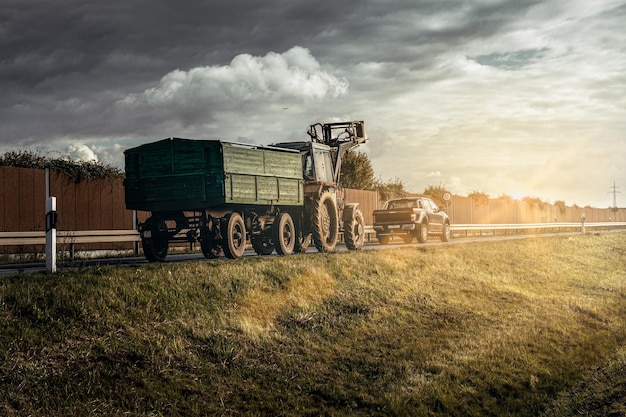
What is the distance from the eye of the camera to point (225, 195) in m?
14.7

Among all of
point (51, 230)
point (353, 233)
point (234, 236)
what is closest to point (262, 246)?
point (234, 236)

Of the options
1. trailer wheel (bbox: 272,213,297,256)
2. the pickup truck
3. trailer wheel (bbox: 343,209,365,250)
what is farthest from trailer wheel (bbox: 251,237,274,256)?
the pickup truck

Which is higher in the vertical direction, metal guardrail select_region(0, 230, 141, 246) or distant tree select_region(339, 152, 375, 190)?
distant tree select_region(339, 152, 375, 190)

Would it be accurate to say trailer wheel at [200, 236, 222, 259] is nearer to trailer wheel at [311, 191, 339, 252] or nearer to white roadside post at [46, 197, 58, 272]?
trailer wheel at [311, 191, 339, 252]

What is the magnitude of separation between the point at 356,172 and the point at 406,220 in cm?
1993

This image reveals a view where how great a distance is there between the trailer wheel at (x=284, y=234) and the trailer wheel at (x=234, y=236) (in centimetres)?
114

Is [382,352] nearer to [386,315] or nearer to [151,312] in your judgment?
[386,315]

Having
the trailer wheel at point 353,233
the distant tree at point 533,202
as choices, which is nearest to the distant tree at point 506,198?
the distant tree at point 533,202

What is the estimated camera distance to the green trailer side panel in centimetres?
1487

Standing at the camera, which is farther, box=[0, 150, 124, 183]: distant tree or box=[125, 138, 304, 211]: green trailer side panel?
box=[0, 150, 124, 183]: distant tree

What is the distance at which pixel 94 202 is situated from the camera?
2225cm

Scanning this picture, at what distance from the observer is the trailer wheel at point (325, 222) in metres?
18.5

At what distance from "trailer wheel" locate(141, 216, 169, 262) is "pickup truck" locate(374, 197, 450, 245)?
41.6ft

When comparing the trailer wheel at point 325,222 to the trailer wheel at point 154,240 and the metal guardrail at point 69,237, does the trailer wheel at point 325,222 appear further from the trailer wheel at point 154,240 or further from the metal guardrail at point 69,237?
the metal guardrail at point 69,237
